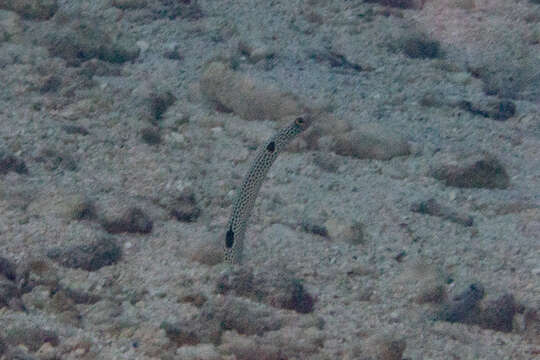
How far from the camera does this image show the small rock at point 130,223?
5.10 m

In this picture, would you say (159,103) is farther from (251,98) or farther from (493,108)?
(493,108)

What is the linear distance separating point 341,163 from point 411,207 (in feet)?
3.69

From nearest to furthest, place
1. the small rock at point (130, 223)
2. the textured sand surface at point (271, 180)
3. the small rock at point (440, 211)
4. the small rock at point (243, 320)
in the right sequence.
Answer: the small rock at point (243, 320) < the textured sand surface at point (271, 180) < the small rock at point (130, 223) < the small rock at point (440, 211)

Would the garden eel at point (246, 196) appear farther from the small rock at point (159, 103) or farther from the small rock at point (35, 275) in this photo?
the small rock at point (159, 103)

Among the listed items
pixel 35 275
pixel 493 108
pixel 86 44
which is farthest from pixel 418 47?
pixel 35 275

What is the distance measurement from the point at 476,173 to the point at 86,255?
4.18m

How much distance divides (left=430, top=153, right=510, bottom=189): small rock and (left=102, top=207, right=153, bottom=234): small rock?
334cm

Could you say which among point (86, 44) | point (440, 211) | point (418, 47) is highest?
point (86, 44)

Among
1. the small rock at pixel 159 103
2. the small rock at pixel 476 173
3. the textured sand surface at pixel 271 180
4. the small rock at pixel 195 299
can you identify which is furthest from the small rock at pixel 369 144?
the small rock at pixel 195 299

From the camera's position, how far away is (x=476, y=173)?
21.6 feet

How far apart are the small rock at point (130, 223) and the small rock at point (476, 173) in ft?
10.9

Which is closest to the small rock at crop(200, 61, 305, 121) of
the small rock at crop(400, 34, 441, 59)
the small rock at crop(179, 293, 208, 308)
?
the small rock at crop(400, 34, 441, 59)

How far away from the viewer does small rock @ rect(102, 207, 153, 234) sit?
5.10 meters

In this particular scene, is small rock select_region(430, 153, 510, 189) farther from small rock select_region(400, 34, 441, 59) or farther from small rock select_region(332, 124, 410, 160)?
small rock select_region(400, 34, 441, 59)
